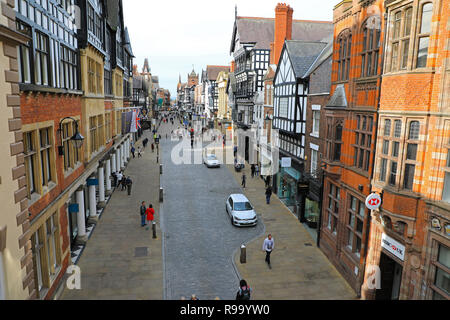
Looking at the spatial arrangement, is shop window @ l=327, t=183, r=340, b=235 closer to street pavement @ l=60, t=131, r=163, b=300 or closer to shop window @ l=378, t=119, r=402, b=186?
shop window @ l=378, t=119, r=402, b=186

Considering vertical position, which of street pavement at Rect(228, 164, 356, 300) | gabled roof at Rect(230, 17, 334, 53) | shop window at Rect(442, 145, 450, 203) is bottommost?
street pavement at Rect(228, 164, 356, 300)

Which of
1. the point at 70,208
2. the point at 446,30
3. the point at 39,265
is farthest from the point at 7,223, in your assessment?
the point at 446,30

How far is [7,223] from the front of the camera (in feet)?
22.3

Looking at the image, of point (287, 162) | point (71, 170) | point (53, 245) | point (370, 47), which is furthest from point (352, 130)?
point (53, 245)

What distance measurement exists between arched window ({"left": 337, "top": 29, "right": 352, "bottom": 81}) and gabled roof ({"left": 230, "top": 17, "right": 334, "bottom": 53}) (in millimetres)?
25889

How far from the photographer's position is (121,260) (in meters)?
14.6

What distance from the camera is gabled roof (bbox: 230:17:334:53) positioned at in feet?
131

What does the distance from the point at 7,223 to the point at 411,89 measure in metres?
10.6

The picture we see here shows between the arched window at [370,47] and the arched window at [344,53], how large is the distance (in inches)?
44.6

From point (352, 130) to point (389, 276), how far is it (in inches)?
220

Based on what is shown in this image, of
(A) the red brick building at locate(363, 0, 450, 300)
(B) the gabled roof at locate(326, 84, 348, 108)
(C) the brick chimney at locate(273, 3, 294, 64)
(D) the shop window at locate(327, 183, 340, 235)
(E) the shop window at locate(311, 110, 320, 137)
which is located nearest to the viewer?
(A) the red brick building at locate(363, 0, 450, 300)

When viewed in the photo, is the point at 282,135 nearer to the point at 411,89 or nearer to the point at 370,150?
the point at 370,150

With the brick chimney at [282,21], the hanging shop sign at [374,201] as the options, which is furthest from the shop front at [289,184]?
the brick chimney at [282,21]

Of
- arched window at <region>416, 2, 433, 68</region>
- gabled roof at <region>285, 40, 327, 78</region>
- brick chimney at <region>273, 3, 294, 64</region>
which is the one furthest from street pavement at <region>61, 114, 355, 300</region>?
brick chimney at <region>273, 3, 294, 64</region>
